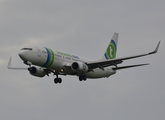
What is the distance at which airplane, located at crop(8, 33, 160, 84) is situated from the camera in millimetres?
71875

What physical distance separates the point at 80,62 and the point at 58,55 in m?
3.47

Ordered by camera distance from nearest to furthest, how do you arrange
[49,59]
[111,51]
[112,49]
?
[49,59] → [111,51] → [112,49]

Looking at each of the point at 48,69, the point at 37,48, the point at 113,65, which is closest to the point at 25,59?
the point at 37,48

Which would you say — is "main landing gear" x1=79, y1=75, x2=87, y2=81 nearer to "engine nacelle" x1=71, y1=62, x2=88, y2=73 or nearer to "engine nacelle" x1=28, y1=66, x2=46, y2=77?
"engine nacelle" x1=71, y1=62, x2=88, y2=73

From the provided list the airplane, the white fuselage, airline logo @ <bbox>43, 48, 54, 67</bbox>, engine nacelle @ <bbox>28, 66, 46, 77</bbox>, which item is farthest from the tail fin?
airline logo @ <bbox>43, 48, 54, 67</bbox>

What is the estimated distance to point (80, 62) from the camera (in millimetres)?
75812

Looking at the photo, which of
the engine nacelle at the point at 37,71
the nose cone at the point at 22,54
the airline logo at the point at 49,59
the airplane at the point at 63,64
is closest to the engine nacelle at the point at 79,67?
the airplane at the point at 63,64

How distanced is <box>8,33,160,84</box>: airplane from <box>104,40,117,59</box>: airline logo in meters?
5.13

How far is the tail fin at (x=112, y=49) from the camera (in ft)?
288

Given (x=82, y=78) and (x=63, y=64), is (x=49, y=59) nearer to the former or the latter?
(x=63, y=64)

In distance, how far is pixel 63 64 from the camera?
74312mm

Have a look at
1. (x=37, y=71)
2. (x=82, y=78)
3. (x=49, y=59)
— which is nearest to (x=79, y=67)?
(x=49, y=59)

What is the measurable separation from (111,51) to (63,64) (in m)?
16.4

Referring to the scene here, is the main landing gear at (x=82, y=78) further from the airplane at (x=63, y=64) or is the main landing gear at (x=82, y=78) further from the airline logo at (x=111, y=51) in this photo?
the airline logo at (x=111, y=51)
